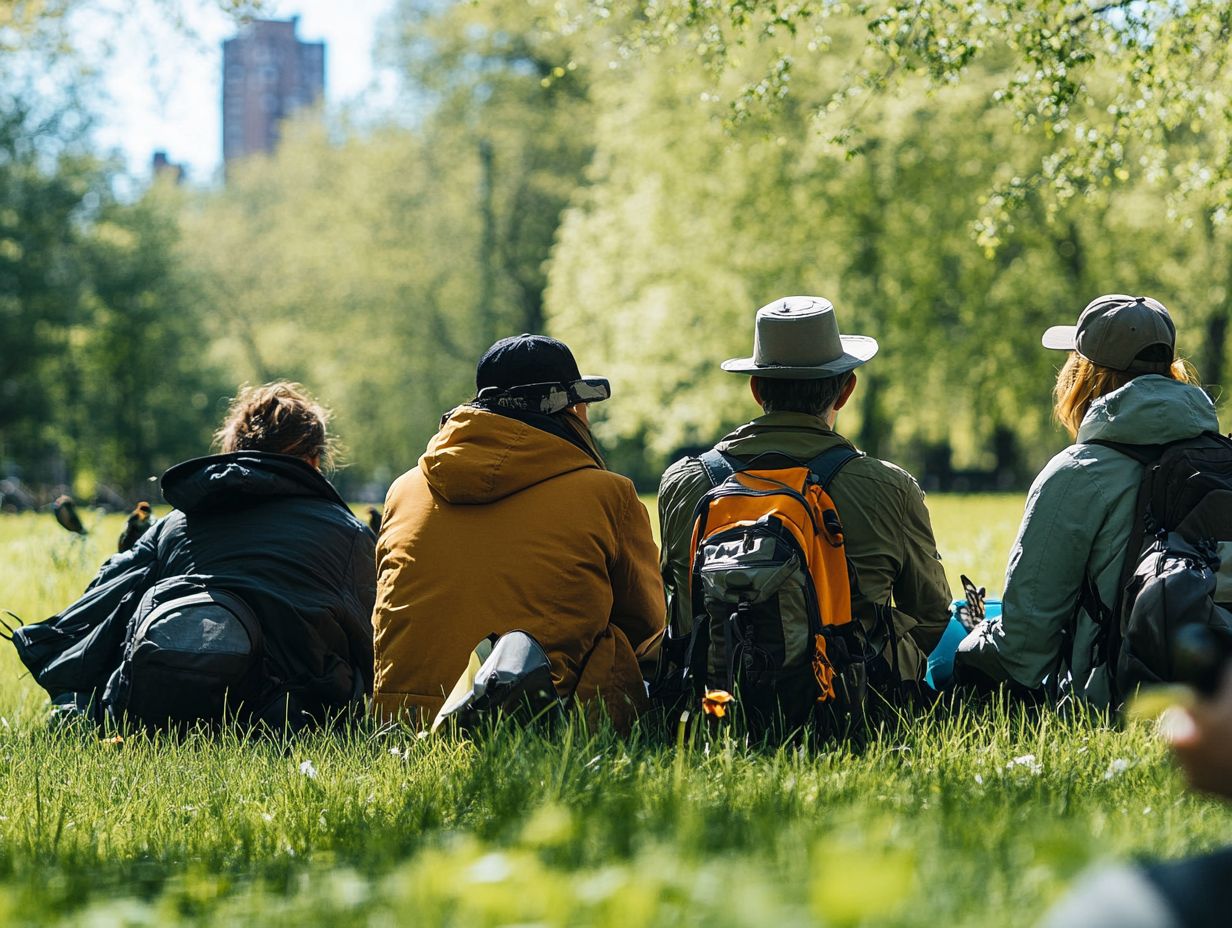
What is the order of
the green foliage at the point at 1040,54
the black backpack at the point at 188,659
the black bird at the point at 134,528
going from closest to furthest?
the black backpack at the point at 188,659 < the black bird at the point at 134,528 < the green foliage at the point at 1040,54

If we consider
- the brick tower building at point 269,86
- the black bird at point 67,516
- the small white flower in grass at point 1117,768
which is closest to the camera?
the small white flower in grass at point 1117,768

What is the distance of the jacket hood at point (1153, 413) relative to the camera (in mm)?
4707

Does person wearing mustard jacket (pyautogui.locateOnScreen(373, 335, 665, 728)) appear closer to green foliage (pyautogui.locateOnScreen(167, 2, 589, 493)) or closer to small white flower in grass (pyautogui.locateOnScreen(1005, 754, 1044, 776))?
small white flower in grass (pyautogui.locateOnScreen(1005, 754, 1044, 776))

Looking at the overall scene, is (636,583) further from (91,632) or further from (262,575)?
(91,632)

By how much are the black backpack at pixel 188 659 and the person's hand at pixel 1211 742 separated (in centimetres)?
399

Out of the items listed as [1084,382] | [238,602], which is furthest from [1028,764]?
[238,602]

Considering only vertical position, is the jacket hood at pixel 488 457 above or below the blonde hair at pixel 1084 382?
below

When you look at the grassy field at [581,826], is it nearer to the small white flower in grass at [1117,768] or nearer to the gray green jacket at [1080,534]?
the small white flower in grass at [1117,768]

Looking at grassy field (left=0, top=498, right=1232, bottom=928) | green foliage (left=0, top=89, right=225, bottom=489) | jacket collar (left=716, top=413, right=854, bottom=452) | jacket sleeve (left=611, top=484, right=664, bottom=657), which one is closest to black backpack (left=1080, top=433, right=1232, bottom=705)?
grassy field (left=0, top=498, right=1232, bottom=928)

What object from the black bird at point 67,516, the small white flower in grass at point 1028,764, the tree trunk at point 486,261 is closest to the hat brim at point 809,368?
the small white flower in grass at point 1028,764

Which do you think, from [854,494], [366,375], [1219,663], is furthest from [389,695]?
[366,375]

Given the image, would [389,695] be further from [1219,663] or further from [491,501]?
[1219,663]

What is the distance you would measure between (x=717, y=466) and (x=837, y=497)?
420 millimetres

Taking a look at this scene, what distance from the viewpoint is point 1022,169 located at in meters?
27.5
